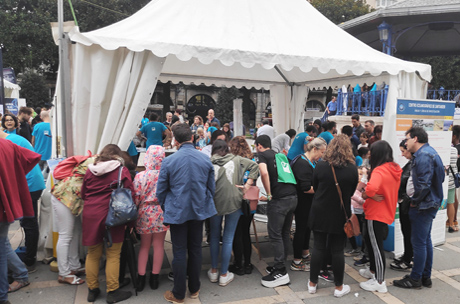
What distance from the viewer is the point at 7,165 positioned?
310 centimetres

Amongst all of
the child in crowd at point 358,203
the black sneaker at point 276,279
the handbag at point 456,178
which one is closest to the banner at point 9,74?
the black sneaker at point 276,279

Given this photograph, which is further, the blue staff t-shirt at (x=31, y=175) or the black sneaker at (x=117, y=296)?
the blue staff t-shirt at (x=31, y=175)

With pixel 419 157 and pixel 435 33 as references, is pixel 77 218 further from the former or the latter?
pixel 435 33

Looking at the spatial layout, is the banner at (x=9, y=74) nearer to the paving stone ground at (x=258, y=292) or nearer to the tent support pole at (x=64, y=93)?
the tent support pole at (x=64, y=93)

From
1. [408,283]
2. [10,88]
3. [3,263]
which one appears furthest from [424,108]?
[10,88]

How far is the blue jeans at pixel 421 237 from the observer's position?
353cm

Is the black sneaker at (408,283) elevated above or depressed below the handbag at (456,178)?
below

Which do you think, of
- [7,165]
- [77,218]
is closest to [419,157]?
[77,218]

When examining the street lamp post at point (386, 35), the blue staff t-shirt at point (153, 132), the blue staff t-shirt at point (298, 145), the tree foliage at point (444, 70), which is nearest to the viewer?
the blue staff t-shirt at point (298, 145)

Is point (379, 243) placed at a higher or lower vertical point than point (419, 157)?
lower

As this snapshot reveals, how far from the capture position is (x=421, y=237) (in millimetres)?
3531

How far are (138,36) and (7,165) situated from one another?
2.17 meters

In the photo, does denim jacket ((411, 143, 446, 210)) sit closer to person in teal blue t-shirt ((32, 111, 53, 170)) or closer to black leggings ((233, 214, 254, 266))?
black leggings ((233, 214, 254, 266))

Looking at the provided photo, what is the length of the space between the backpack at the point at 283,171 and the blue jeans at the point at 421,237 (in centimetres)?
136
